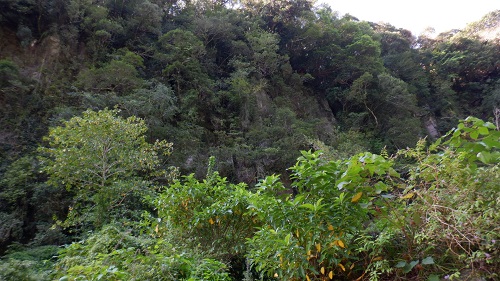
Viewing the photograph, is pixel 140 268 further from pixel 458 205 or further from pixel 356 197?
pixel 458 205

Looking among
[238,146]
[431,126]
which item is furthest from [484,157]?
[431,126]

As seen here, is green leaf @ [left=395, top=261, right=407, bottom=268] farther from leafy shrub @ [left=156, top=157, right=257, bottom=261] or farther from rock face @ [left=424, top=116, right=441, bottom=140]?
rock face @ [left=424, top=116, right=441, bottom=140]

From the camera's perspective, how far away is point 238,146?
398 inches

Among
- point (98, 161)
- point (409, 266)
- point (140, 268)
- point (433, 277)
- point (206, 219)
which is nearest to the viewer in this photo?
point (433, 277)

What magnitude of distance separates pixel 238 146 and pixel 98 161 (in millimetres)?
5152

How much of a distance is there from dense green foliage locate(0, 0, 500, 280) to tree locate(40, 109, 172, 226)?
4 centimetres

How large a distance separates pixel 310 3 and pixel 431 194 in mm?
16564

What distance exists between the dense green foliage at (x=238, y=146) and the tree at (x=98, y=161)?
35 mm

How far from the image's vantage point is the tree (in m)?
5.32

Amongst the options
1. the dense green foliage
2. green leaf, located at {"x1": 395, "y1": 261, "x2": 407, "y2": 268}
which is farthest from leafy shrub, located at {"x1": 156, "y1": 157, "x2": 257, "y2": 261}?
green leaf, located at {"x1": 395, "y1": 261, "x2": 407, "y2": 268}

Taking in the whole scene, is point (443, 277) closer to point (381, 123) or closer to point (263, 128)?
point (263, 128)

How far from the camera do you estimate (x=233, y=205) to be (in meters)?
2.73

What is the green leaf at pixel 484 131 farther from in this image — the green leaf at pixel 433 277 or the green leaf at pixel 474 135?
the green leaf at pixel 433 277

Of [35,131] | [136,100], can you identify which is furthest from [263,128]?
[35,131]
